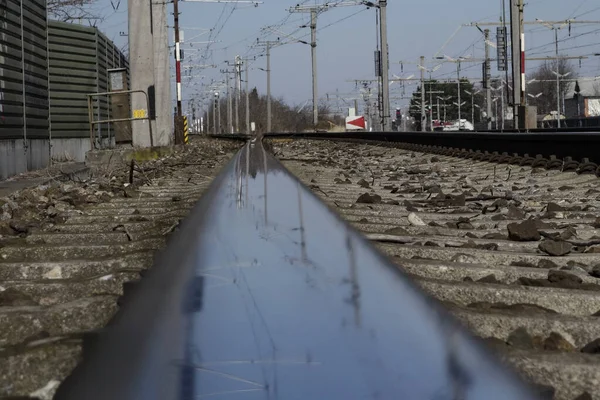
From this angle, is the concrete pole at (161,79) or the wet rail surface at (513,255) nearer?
the wet rail surface at (513,255)

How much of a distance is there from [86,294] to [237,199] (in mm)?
3431

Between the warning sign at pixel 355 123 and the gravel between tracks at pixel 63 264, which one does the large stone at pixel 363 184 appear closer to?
the gravel between tracks at pixel 63 264

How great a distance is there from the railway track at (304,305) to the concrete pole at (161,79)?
20.4 meters

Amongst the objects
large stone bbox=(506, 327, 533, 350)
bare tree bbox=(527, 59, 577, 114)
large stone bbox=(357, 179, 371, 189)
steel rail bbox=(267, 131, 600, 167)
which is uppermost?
bare tree bbox=(527, 59, 577, 114)

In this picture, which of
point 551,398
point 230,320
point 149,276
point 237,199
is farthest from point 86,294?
point 237,199

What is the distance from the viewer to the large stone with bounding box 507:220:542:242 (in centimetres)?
517

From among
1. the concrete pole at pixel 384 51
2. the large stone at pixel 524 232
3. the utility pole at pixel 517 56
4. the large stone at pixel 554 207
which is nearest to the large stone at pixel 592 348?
the large stone at pixel 524 232

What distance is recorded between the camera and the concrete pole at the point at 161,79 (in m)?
26.9

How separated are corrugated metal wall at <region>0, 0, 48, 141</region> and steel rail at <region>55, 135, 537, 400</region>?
10.2 m

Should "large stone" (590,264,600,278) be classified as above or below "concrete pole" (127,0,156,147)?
below

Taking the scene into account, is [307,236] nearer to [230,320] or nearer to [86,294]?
[86,294]

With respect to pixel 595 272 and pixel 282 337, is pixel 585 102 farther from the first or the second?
pixel 282 337

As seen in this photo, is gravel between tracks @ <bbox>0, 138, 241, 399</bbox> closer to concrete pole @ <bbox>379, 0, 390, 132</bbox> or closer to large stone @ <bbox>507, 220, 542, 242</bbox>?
large stone @ <bbox>507, 220, 542, 242</bbox>

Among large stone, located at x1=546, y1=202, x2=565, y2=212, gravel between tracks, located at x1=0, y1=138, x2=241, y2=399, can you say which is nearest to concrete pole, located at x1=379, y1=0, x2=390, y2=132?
gravel between tracks, located at x1=0, y1=138, x2=241, y2=399
